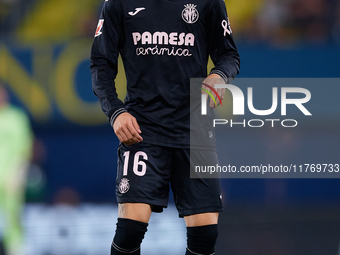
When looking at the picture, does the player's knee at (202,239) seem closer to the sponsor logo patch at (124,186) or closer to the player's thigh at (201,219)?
the player's thigh at (201,219)

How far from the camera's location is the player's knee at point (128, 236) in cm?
304

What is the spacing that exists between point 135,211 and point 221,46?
1.02 m

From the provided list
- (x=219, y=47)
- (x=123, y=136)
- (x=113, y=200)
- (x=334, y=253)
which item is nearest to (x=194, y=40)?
(x=219, y=47)

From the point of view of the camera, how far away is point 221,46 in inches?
133

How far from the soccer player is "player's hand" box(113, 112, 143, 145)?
0.06 meters

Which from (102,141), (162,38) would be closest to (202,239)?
(162,38)

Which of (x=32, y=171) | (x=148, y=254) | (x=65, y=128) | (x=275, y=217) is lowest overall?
(x=148, y=254)

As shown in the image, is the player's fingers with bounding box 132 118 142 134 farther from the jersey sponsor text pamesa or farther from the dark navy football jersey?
the jersey sponsor text pamesa

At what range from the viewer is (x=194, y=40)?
Result: 328 centimetres

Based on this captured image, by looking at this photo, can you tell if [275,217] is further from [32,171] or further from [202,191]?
[202,191]

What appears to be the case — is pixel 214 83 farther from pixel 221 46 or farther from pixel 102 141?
pixel 102 141

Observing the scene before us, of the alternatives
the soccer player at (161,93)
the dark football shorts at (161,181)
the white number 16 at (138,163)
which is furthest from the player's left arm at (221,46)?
the white number 16 at (138,163)

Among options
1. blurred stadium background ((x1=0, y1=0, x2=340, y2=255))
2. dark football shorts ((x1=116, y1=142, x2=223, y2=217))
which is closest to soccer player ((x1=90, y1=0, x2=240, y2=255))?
dark football shorts ((x1=116, y1=142, x2=223, y2=217))

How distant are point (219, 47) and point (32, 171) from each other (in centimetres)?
403
